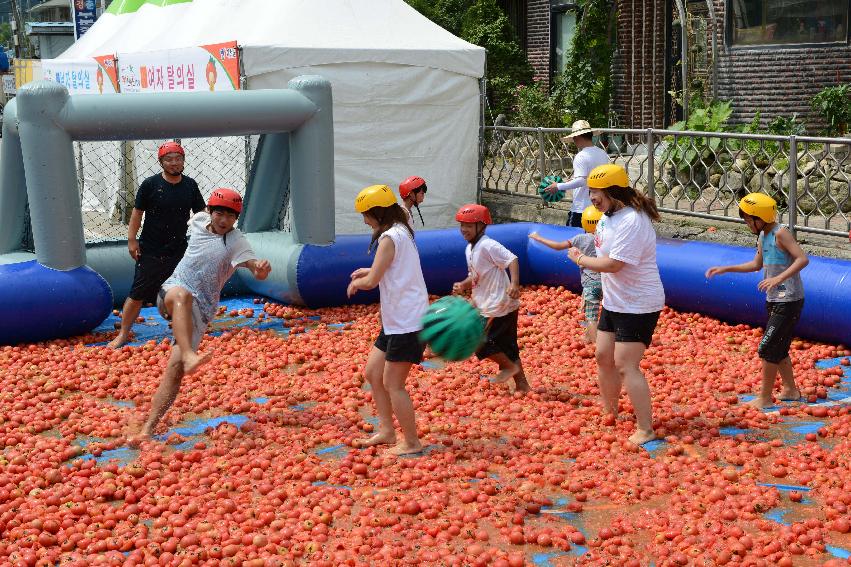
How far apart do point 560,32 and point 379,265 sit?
15.9 meters

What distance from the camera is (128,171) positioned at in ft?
56.0

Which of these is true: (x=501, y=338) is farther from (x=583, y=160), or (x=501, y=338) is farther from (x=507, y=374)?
(x=583, y=160)

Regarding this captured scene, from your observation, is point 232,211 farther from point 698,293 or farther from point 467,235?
point 698,293

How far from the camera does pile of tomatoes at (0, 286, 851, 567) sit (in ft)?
17.0

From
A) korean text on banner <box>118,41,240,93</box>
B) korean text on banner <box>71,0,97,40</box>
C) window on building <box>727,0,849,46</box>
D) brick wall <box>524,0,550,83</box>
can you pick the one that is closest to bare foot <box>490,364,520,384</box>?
korean text on banner <box>118,41,240,93</box>

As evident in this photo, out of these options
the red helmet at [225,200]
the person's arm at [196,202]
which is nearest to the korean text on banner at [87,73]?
the person's arm at [196,202]

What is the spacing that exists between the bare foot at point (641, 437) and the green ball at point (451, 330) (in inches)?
47.2

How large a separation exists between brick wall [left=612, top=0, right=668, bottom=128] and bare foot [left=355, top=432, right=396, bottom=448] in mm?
12733

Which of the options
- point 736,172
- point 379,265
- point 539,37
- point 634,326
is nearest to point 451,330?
point 379,265

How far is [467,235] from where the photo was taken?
25.0ft

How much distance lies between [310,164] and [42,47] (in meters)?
36.9

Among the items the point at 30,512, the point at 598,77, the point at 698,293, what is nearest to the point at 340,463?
the point at 30,512

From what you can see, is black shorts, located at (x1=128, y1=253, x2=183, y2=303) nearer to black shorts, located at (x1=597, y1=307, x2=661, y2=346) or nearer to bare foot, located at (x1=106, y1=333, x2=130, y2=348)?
bare foot, located at (x1=106, y1=333, x2=130, y2=348)

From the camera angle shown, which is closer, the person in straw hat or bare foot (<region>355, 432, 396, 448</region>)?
bare foot (<region>355, 432, 396, 448</region>)
